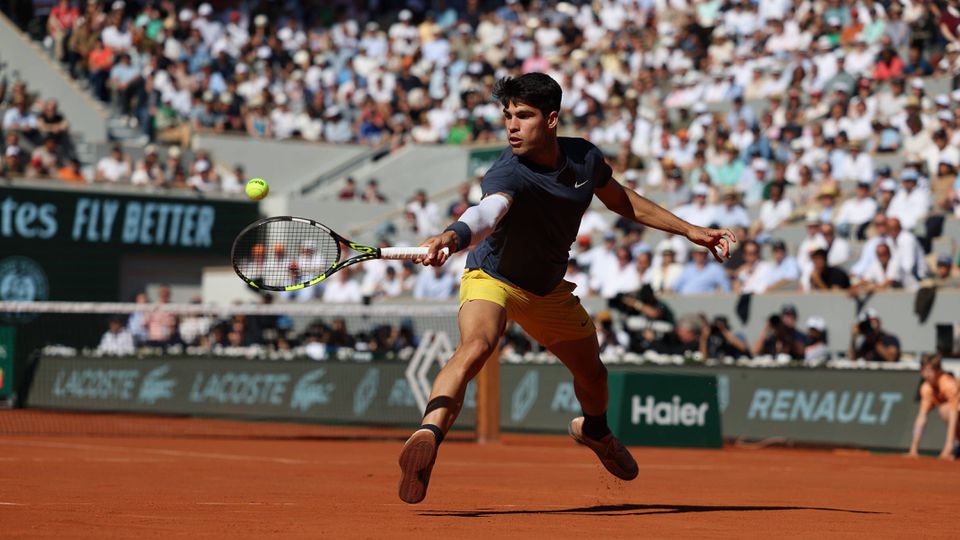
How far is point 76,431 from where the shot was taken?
70.6 feet

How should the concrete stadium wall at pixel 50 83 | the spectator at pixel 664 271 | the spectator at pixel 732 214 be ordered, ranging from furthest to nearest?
the concrete stadium wall at pixel 50 83 < the spectator at pixel 732 214 < the spectator at pixel 664 271

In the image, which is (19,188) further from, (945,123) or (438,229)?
(945,123)

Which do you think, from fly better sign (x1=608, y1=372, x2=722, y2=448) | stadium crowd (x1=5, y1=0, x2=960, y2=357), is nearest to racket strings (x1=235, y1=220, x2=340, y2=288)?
stadium crowd (x1=5, y1=0, x2=960, y2=357)

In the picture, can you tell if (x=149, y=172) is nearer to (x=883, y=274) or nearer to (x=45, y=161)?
(x=45, y=161)

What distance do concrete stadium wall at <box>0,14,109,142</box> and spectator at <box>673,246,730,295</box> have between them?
52.2 feet

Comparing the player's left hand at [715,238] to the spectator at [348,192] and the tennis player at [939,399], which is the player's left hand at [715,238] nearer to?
the tennis player at [939,399]

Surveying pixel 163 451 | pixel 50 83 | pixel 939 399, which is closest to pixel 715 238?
pixel 163 451

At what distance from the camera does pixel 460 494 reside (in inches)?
395

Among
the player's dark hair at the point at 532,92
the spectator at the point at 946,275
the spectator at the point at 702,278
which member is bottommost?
the spectator at the point at 702,278

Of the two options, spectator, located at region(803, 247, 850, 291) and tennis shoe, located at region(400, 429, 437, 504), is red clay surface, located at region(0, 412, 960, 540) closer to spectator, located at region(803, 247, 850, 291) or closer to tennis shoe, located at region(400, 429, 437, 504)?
tennis shoe, located at region(400, 429, 437, 504)

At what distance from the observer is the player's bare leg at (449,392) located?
24.4ft

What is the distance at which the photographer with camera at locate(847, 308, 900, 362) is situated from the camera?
19000 millimetres

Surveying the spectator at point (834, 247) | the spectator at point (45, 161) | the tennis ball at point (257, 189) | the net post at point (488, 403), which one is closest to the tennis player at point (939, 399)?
the spectator at point (834, 247)

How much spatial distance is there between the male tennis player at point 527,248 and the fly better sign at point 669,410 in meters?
9.94
